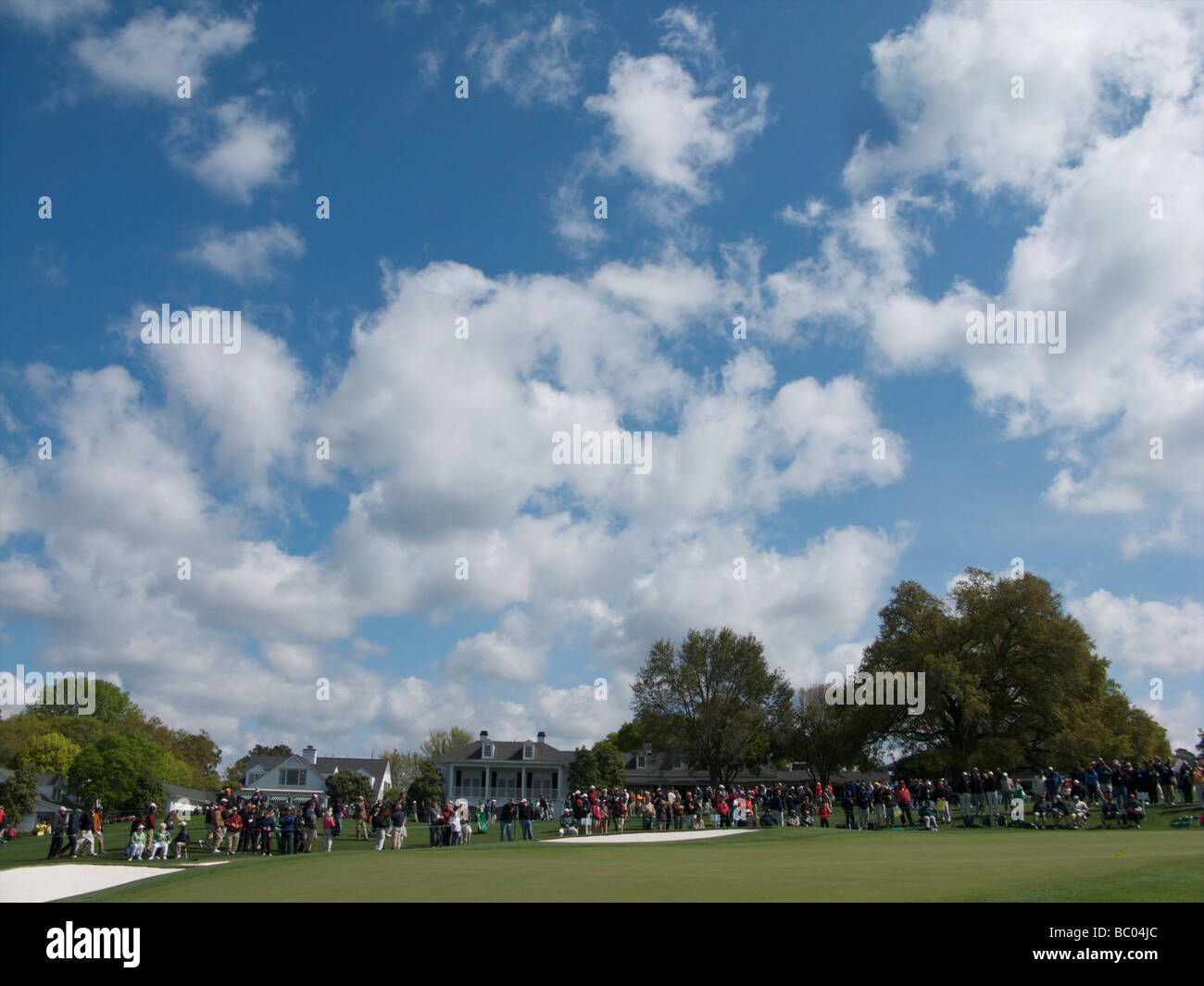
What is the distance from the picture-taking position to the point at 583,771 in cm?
7862

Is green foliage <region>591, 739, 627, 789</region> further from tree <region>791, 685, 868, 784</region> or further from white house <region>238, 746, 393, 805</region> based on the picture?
white house <region>238, 746, 393, 805</region>

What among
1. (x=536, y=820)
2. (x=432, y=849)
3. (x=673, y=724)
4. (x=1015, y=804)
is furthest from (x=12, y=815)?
(x=1015, y=804)

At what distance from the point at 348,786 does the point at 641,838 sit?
5211 centimetres

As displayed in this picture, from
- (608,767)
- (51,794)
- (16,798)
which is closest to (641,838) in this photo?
(608,767)

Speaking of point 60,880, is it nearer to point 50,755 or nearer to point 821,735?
point 821,735

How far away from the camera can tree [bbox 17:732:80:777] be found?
98.8m

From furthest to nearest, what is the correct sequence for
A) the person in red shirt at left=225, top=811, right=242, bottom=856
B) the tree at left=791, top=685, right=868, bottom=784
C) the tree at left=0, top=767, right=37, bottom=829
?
the tree at left=0, top=767, right=37, bottom=829 < the tree at left=791, top=685, right=868, bottom=784 < the person in red shirt at left=225, top=811, right=242, bottom=856

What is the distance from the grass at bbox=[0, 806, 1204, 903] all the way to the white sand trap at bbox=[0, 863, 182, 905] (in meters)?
1.21

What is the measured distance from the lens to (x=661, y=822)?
38.8 m

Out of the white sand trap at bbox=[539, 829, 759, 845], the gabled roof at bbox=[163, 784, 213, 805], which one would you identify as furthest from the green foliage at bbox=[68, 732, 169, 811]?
the white sand trap at bbox=[539, 829, 759, 845]

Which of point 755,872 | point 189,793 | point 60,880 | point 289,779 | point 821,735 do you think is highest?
point 755,872

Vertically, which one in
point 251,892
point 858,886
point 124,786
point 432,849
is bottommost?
point 124,786
